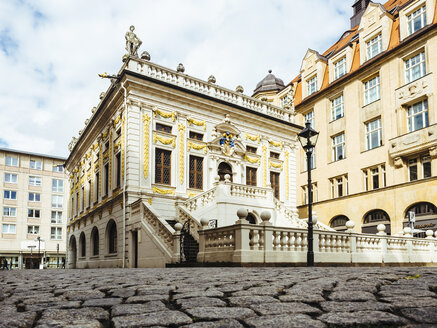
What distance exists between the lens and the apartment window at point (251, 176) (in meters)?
27.9

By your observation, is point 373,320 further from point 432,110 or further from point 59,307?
point 432,110

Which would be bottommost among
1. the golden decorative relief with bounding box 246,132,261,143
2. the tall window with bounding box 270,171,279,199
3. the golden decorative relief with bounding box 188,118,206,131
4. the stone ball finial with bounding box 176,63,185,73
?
the tall window with bounding box 270,171,279,199

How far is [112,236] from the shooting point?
25.9 m

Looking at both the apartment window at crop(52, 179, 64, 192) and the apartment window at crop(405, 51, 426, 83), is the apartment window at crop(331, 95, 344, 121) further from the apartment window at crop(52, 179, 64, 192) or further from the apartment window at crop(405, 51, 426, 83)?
the apartment window at crop(52, 179, 64, 192)

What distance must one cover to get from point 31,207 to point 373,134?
55.1 meters

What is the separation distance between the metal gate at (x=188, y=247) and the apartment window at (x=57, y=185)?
58772mm

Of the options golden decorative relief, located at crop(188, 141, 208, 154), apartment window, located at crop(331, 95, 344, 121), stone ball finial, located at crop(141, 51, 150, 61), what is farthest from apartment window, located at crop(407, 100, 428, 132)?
stone ball finial, located at crop(141, 51, 150, 61)

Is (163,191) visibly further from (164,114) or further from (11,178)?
(11,178)

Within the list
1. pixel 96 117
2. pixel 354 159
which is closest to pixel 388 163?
pixel 354 159

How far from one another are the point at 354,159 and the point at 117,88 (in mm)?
18605

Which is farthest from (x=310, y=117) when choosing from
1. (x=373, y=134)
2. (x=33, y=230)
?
(x=33, y=230)

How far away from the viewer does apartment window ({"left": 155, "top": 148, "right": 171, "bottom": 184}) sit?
77.9 ft

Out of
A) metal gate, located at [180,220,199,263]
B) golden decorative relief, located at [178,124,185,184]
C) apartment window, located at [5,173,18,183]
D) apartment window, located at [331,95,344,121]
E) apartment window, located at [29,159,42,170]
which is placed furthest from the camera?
apartment window, located at [29,159,42,170]

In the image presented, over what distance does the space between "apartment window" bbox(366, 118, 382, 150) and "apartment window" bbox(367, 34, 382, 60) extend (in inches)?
200
